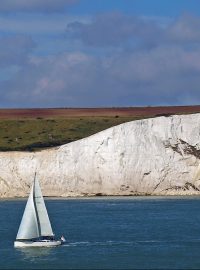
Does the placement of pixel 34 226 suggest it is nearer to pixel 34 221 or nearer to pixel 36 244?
pixel 34 221

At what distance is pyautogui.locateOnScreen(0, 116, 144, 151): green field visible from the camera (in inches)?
5246

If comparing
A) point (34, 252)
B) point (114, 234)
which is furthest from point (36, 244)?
point (114, 234)

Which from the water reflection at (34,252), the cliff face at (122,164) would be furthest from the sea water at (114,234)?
the cliff face at (122,164)

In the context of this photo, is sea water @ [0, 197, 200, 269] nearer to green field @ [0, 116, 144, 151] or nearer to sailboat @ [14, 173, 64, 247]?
sailboat @ [14, 173, 64, 247]

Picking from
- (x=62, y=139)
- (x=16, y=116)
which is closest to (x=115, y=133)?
(x=62, y=139)

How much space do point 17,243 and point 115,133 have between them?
4329cm

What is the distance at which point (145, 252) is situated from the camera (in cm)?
6738

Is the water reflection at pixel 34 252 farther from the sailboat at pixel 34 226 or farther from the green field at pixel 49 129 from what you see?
the green field at pixel 49 129

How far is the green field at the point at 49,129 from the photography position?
437ft

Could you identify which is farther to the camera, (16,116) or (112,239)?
(16,116)

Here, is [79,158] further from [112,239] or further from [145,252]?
[145,252]

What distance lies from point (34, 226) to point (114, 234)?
987cm

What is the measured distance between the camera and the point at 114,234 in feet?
259

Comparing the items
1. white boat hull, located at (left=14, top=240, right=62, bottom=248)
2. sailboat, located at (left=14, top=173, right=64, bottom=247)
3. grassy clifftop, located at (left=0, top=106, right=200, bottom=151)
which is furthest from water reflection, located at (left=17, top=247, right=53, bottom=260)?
grassy clifftop, located at (left=0, top=106, right=200, bottom=151)
